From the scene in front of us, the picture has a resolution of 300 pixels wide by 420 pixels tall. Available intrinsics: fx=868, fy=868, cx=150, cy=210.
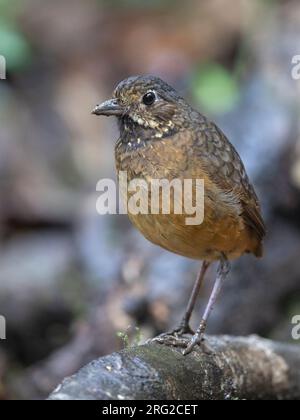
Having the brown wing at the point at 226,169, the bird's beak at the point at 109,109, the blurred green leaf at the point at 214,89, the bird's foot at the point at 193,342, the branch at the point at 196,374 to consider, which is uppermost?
the blurred green leaf at the point at 214,89

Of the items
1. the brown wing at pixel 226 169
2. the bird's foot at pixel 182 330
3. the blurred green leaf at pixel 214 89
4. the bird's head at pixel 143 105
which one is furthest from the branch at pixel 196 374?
the blurred green leaf at pixel 214 89

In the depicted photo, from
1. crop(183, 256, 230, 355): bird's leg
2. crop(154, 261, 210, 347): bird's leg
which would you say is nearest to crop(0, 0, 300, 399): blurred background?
crop(154, 261, 210, 347): bird's leg

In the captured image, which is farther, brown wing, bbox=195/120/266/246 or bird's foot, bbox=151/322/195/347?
brown wing, bbox=195/120/266/246

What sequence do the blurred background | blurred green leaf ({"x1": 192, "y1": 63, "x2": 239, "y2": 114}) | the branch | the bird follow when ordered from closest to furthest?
1. the branch
2. the bird
3. the blurred background
4. blurred green leaf ({"x1": 192, "y1": 63, "x2": 239, "y2": 114})

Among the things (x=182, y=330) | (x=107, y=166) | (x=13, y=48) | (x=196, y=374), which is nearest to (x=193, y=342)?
(x=196, y=374)

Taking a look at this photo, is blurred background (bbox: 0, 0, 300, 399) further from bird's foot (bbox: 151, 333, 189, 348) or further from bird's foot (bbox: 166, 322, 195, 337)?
bird's foot (bbox: 151, 333, 189, 348)

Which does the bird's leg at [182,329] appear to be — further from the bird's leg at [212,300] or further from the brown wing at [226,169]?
the brown wing at [226,169]
